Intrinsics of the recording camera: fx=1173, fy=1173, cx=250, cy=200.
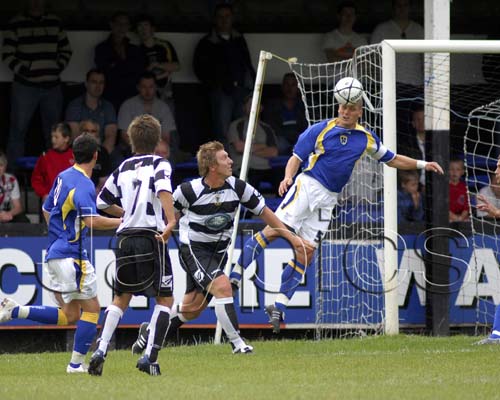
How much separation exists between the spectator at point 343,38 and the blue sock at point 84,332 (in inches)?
309

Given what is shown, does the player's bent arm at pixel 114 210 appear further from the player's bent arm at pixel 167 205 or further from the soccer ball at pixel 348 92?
the soccer ball at pixel 348 92

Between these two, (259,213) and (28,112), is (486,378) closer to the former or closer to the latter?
(259,213)

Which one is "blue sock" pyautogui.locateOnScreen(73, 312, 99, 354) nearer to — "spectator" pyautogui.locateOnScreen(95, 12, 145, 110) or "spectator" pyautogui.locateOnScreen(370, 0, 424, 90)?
"spectator" pyautogui.locateOnScreen(95, 12, 145, 110)

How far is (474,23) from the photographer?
17312 mm

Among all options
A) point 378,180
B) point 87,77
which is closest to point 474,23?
point 378,180

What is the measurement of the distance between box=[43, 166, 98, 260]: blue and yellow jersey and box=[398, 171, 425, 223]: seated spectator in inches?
220

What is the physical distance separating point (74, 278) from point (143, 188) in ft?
3.49

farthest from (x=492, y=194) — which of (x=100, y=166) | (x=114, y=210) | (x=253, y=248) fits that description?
(x=114, y=210)

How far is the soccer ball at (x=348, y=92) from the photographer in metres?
11.2

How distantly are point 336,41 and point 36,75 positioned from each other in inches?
163

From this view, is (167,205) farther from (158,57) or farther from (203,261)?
(158,57)

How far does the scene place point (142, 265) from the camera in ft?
28.4

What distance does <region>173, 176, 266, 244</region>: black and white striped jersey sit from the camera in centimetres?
1009

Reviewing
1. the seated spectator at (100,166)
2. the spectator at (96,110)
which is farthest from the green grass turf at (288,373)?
the spectator at (96,110)
